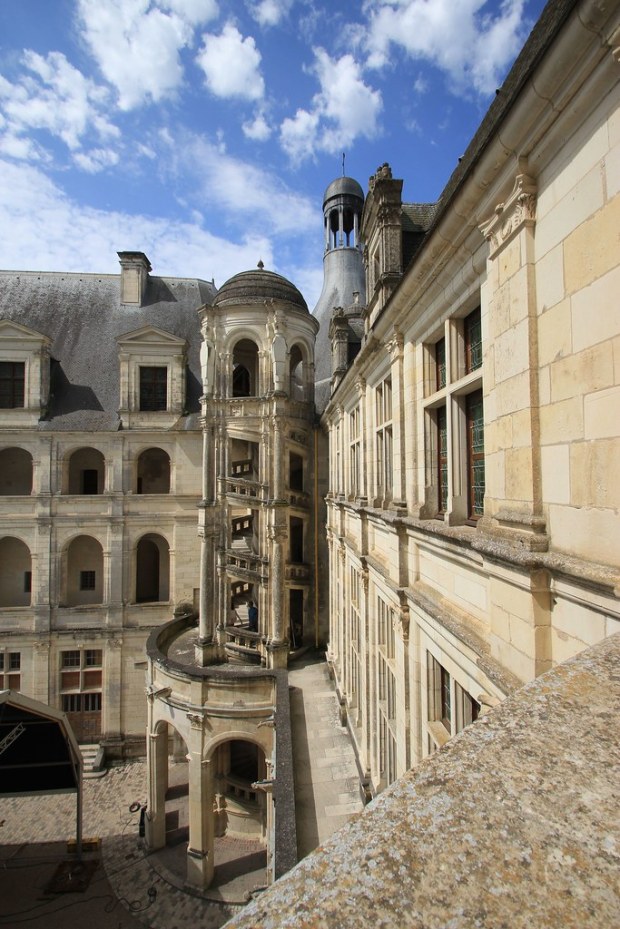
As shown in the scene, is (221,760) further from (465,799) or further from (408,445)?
(465,799)

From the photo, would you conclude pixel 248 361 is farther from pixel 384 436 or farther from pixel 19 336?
pixel 384 436

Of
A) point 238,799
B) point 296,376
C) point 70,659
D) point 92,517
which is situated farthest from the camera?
point 296,376

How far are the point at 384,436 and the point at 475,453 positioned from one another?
3.11m

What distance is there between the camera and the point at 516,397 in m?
2.90

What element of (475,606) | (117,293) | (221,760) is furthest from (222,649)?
(117,293)

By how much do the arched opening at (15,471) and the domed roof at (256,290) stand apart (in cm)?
1131

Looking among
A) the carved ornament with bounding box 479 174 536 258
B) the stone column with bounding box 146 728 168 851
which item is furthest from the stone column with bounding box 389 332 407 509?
the stone column with bounding box 146 728 168 851

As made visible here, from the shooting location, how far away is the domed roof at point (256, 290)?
15055 millimetres

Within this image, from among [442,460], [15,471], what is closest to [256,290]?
[442,460]

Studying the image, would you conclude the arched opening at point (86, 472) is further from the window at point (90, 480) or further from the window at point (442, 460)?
the window at point (442, 460)

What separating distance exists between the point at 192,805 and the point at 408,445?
1194 centimetres

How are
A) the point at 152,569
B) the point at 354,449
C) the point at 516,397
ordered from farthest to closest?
the point at 152,569, the point at 354,449, the point at 516,397

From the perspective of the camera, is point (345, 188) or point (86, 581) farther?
point (345, 188)

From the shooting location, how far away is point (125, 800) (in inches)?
598
